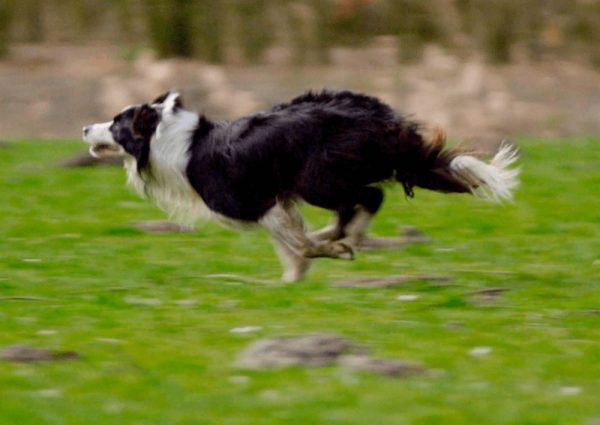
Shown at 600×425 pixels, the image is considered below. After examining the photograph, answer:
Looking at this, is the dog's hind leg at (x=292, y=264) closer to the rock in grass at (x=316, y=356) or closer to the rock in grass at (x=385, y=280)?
the rock in grass at (x=385, y=280)

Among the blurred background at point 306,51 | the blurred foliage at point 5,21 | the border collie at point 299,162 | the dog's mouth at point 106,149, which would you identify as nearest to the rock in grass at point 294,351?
the border collie at point 299,162

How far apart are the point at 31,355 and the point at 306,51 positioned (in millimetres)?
18405

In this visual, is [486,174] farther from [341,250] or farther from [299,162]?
[299,162]

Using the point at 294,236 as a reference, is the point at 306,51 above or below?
below

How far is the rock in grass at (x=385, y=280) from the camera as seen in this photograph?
9.27 meters

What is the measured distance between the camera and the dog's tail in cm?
908

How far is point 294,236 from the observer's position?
9.25 metres

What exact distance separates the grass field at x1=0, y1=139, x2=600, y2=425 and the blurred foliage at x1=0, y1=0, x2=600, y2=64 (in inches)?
424

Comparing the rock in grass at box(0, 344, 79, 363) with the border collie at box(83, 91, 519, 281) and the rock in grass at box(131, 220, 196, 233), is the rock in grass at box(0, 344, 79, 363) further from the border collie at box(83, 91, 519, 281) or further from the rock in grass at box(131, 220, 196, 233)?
the rock in grass at box(131, 220, 196, 233)

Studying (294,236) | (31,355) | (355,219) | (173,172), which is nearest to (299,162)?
(294,236)

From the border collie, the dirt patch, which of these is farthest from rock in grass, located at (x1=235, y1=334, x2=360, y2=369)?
the dirt patch

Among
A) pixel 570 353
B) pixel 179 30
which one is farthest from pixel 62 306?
pixel 179 30

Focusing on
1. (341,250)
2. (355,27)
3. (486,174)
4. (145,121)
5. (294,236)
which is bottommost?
(341,250)

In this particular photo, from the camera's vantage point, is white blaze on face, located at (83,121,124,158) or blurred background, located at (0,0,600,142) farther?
blurred background, located at (0,0,600,142)
